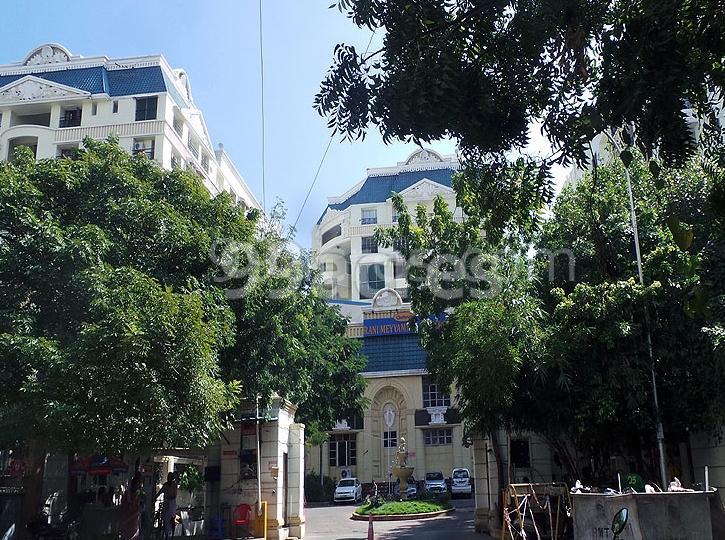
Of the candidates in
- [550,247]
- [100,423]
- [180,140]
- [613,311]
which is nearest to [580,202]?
[550,247]

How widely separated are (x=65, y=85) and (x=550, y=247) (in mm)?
33854

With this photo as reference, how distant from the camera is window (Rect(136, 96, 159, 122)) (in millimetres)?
40156

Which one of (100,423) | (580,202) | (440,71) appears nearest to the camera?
(440,71)

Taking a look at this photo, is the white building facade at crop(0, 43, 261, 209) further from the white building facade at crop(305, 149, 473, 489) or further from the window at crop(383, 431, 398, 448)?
the window at crop(383, 431, 398, 448)

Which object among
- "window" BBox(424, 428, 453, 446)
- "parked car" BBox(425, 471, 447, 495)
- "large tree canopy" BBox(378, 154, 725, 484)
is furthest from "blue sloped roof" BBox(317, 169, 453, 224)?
"large tree canopy" BBox(378, 154, 725, 484)

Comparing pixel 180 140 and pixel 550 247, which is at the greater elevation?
pixel 180 140

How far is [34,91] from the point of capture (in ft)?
135

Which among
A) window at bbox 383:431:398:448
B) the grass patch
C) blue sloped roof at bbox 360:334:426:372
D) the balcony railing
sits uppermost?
the balcony railing

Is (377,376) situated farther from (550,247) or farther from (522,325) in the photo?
(522,325)

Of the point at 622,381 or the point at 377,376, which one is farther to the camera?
the point at 377,376

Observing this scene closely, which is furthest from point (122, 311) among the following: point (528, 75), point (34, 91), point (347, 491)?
point (34, 91)

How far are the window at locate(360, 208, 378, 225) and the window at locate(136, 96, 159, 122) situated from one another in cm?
2367

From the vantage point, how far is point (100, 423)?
1267 centimetres

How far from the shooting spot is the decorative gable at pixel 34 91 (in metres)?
40.6
